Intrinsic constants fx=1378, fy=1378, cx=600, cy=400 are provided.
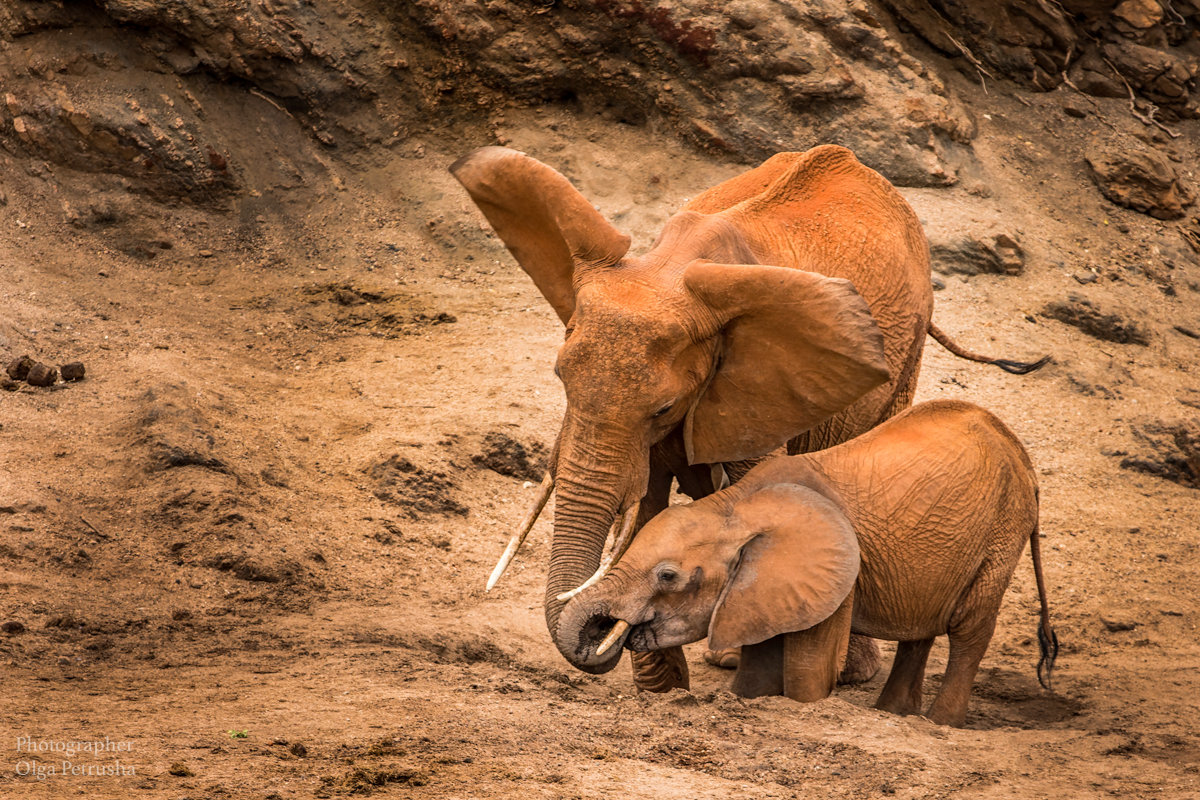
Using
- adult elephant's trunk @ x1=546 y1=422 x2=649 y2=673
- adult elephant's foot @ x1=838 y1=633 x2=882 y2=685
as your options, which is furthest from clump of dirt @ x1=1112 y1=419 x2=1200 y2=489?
adult elephant's trunk @ x1=546 y1=422 x2=649 y2=673

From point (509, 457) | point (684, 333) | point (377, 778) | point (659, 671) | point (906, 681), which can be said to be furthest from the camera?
point (509, 457)

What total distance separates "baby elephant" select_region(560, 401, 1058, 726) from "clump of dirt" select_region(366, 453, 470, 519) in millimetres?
2689

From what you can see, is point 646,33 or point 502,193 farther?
point 646,33

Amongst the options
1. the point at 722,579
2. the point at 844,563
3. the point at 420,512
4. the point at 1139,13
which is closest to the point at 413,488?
the point at 420,512

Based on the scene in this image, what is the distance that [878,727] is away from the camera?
5.41 meters

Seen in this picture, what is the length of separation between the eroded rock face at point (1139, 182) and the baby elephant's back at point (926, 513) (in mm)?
7356

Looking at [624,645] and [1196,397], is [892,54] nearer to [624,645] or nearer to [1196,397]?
[1196,397]

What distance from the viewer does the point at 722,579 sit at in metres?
5.62

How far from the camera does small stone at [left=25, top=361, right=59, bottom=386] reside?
26.2ft

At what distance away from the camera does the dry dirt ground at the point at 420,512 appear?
4.84 meters

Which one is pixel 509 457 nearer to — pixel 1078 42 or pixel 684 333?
pixel 684 333

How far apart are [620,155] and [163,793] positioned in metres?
8.82

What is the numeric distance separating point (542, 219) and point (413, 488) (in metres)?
2.62

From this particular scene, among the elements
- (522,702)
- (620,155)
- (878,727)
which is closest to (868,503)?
(878,727)
